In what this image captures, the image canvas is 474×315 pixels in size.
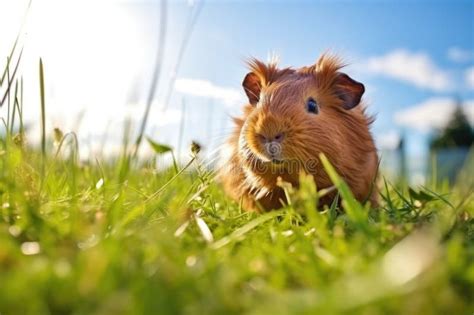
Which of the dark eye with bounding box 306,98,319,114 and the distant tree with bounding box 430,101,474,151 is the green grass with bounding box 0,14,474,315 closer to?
the dark eye with bounding box 306,98,319,114

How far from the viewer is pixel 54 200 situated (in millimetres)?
2988

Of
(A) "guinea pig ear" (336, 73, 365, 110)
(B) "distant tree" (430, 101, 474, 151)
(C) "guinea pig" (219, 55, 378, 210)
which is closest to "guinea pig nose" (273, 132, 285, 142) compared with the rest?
(C) "guinea pig" (219, 55, 378, 210)

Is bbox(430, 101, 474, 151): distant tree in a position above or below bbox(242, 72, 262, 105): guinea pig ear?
below

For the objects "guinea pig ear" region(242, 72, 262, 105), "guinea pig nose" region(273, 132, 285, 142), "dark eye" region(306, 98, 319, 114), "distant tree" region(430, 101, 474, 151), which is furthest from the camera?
"distant tree" region(430, 101, 474, 151)

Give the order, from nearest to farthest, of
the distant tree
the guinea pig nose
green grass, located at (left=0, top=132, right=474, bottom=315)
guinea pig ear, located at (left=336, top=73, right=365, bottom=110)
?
1. green grass, located at (left=0, top=132, right=474, bottom=315)
2. the guinea pig nose
3. guinea pig ear, located at (left=336, top=73, right=365, bottom=110)
4. the distant tree

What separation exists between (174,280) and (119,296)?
175mm

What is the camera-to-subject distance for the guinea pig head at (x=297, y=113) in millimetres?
3680

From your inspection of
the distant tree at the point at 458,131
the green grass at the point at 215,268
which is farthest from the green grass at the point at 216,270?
the distant tree at the point at 458,131

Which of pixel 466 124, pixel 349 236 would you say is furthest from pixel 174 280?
pixel 466 124

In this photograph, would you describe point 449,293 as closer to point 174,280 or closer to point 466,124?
point 174,280

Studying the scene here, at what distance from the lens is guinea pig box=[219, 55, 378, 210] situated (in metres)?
3.70

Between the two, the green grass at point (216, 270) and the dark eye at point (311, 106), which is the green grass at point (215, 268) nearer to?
the green grass at point (216, 270)

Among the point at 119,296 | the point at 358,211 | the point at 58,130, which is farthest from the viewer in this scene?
the point at 58,130

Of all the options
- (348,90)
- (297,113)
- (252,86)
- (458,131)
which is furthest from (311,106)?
(458,131)
